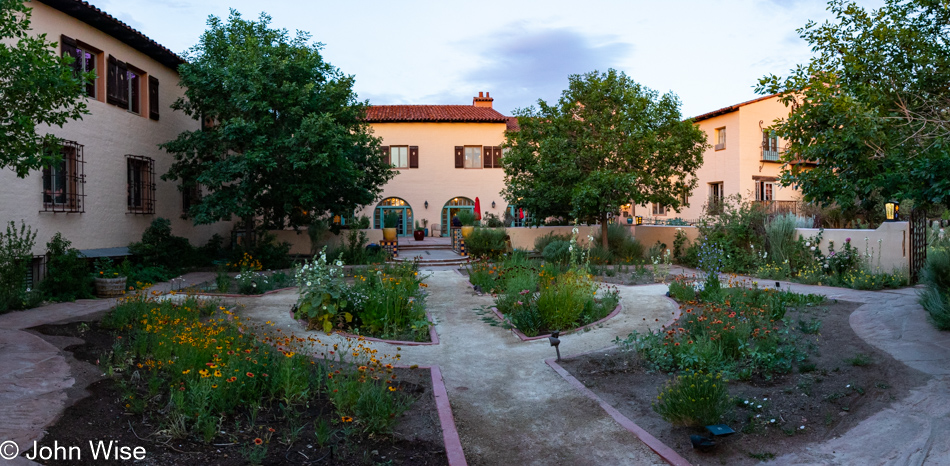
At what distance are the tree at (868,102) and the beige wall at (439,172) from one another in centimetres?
2505

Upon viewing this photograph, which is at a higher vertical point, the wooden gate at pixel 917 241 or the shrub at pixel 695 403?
the wooden gate at pixel 917 241

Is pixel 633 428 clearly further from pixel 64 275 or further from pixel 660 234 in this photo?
pixel 660 234

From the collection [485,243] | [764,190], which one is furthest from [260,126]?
[764,190]

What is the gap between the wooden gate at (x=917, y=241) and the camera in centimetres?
1225

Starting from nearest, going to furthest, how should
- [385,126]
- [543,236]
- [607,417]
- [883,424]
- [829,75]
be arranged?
[883,424] < [607,417] < [829,75] < [543,236] < [385,126]

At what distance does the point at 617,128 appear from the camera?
62.6 ft

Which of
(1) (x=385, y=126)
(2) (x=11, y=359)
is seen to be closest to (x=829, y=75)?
(2) (x=11, y=359)

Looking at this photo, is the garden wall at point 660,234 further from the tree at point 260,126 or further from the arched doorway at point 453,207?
the arched doorway at point 453,207

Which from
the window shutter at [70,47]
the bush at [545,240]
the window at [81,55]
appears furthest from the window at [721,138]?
the window shutter at [70,47]

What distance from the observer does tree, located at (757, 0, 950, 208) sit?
7.05 meters

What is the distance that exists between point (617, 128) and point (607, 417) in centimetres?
1487

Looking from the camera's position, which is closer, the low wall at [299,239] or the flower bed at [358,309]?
the flower bed at [358,309]

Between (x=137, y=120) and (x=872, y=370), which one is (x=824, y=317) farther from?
(x=137, y=120)

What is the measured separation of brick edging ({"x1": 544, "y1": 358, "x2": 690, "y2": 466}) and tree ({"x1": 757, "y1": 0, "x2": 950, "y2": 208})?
12.3 feet
